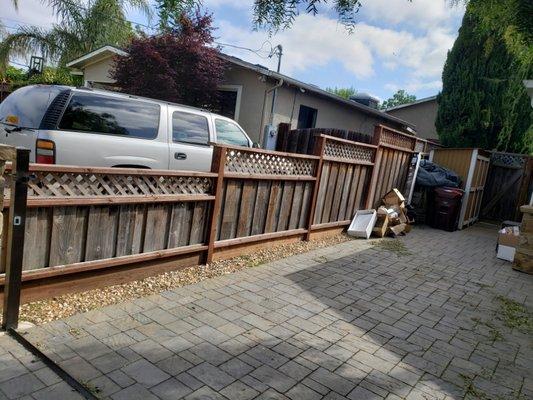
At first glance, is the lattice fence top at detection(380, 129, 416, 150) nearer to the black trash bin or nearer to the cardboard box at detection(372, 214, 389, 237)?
the black trash bin

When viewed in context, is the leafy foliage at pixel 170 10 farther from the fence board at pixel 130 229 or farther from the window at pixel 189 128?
the window at pixel 189 128

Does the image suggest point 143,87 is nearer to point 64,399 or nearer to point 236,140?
point 236,140

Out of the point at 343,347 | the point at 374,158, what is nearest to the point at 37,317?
the point at 343,347

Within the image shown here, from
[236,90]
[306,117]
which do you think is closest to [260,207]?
[236,90]

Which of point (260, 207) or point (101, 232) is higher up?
point (260, 207)

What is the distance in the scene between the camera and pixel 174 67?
11125 millimetres

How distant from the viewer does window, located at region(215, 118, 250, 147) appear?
7.29m

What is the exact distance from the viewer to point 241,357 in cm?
328

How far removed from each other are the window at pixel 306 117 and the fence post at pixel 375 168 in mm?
4166

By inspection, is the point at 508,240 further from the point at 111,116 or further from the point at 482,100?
the point at 482,100

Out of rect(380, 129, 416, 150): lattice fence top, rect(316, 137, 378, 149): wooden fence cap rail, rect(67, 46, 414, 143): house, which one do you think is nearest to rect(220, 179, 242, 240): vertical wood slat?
rect(316, 137, 378, 149): wooden fence cap rail

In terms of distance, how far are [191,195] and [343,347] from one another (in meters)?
2.40

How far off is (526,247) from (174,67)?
30.2 ft

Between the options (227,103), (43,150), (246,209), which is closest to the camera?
(43,150)
